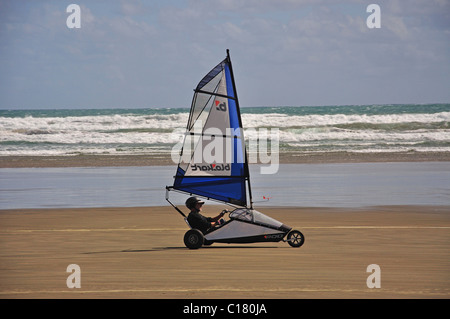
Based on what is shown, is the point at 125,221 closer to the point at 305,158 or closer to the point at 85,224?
the point at 85,224

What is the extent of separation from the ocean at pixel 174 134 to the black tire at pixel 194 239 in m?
28.2

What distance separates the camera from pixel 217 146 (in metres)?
13.1

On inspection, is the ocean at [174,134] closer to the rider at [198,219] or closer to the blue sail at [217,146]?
the blue sail at [217,146]

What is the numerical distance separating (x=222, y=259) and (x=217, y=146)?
232 cm

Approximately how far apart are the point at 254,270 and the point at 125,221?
6.60m

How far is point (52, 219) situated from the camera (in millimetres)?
17219

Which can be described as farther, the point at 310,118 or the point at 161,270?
the point at 310,118

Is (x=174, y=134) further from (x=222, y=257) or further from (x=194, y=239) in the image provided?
(x=222, y=257)

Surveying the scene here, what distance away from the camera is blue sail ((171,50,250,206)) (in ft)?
42.6

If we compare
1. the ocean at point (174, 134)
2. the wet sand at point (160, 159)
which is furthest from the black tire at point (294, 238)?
the ocean at point (174, 134)

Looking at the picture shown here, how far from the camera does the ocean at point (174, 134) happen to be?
141ft

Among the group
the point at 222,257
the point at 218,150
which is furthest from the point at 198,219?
the point at 218,150

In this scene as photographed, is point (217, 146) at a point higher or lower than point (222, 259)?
higher
